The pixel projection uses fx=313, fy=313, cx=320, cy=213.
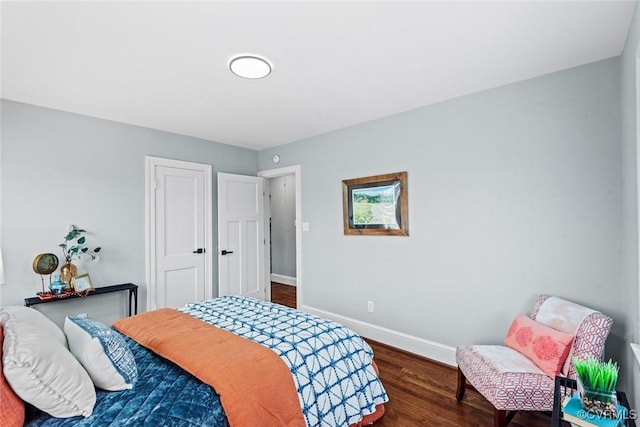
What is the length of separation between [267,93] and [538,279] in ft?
8.64

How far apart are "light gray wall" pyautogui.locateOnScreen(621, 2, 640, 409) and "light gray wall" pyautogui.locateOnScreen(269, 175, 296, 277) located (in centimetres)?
509

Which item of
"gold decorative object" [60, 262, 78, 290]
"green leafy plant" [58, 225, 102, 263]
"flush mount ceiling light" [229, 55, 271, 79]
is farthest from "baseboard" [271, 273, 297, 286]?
"flush mount ceiling light" [229, 55, 271, 79]

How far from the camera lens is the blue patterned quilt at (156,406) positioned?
1.24 m

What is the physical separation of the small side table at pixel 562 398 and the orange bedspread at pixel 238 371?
1154 mm

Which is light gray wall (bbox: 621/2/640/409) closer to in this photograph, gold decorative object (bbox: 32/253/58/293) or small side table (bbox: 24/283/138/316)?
small side table (bbox: 24/283/138/316)

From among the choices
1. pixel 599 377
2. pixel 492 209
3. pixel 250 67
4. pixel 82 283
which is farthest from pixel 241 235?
pixel 599 377

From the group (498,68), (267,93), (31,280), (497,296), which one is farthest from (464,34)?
(31,280)

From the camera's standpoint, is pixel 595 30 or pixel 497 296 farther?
pixel 497 296

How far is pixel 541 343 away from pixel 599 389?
76cm

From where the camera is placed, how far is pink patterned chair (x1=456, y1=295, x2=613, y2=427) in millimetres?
1772

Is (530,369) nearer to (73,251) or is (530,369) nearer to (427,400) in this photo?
(427,400)

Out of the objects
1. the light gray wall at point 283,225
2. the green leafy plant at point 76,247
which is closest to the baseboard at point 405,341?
the green leafy plant at point 76,247

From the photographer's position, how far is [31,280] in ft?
9.43

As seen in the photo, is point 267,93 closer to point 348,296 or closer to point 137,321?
point 137,321
